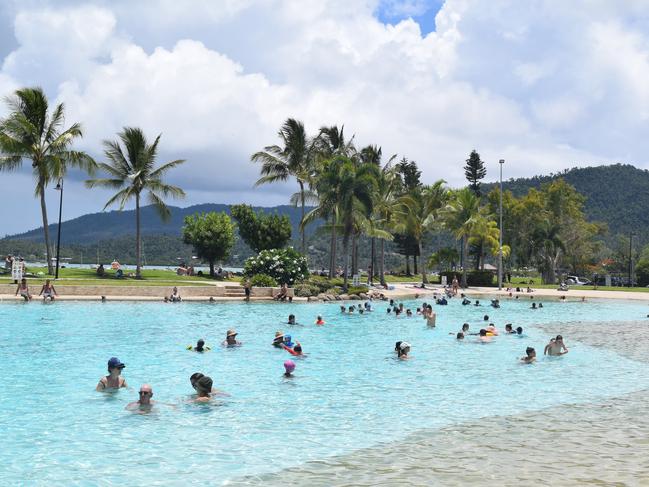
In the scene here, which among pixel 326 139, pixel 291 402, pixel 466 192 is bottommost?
pixel 291 402

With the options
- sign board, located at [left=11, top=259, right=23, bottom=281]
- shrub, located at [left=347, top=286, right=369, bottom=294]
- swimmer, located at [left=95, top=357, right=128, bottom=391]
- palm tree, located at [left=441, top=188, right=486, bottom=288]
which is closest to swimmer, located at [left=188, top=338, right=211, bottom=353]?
swimmer, located at [left=95, top=357, right=128, bottom=391]

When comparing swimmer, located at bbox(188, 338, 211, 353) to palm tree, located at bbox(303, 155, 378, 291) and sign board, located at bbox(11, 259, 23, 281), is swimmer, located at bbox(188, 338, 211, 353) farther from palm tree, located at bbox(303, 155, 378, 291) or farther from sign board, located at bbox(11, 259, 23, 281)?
A: palm tree, located at bbox(303, 155, 378, 291)

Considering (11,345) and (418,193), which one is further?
(418,193)

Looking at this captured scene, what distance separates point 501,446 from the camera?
9.47 meters

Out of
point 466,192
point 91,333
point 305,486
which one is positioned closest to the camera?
point 305,486

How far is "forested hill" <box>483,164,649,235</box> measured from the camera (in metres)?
151

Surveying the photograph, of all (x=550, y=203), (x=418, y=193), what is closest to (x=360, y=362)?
(x=418, y=193)

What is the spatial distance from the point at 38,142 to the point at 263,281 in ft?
62.7

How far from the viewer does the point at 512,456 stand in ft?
29.2

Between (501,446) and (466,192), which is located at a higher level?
(466,192)

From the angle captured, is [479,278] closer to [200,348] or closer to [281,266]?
[281,266]

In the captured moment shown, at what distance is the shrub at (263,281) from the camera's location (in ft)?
134

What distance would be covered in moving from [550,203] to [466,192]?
23.8 meters

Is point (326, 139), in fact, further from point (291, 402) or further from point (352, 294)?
point (291, 402)
